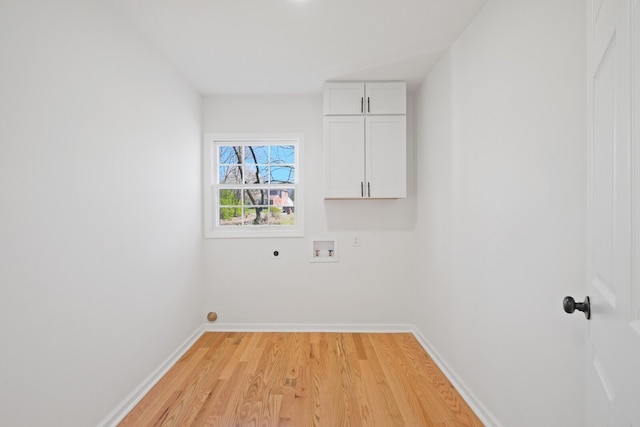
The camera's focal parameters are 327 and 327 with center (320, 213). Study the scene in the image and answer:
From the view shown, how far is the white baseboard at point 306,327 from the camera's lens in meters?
3.58

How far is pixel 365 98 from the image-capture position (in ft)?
10.8

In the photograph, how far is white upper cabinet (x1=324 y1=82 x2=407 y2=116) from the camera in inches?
129

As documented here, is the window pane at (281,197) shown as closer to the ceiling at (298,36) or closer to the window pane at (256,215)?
the window pane at (256,215)

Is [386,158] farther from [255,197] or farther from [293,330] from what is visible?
[293,330]

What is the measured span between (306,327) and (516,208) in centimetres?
257

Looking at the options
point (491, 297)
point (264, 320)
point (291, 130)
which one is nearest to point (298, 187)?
point (291, 130)

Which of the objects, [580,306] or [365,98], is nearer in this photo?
[580,306]

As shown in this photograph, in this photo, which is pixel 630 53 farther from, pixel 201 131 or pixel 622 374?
pixel 201 131

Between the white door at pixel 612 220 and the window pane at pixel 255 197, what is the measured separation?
3143mm

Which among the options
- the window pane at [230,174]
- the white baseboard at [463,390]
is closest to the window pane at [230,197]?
the window pane at [230,174]

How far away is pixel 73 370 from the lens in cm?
168

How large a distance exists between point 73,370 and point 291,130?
9.14 ft

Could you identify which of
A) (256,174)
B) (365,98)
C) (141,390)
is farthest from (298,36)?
(141,390)

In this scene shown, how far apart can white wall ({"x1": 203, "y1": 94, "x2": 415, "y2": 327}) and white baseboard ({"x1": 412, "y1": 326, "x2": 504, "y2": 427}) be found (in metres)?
0.68
